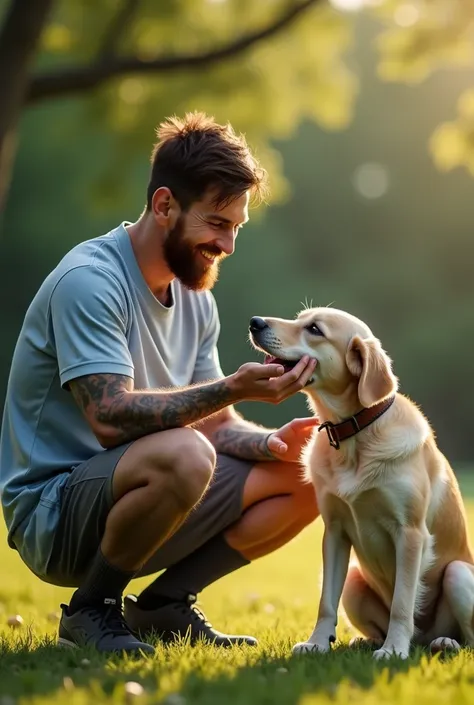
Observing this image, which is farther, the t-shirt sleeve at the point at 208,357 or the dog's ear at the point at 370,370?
the t-shirt sleeve at the point at 208,357

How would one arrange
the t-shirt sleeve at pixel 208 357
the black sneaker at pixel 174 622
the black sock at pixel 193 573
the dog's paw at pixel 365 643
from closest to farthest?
the dog's paw at pixel 365 643
the black sneaker at pixel 174 622
the black sock at pixel 193 573
the t-shirt sleeve at pixel 208 357

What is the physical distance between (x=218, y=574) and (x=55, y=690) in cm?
166

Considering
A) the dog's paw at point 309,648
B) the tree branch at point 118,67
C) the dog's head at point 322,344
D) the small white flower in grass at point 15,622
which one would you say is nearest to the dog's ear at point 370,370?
the dog's head at point 322,344

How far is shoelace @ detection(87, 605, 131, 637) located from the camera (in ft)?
11.6

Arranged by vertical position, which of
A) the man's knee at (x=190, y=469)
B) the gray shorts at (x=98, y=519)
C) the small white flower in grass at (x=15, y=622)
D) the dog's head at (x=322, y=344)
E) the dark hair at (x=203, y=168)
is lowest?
the small white flower in grass at (x=15, y=622)

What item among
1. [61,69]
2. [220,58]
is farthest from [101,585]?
[61,69]

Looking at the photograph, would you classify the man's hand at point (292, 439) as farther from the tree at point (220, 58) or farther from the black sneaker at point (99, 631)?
the tree at point (220, 58)

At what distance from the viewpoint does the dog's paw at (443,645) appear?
375 centimetres

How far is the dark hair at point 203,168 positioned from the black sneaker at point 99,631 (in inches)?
60.9

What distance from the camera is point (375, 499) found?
12.4ft

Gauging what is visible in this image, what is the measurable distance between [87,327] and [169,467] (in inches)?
23.1

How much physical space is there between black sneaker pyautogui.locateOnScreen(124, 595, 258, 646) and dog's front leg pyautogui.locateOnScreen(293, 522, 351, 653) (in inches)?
11.8

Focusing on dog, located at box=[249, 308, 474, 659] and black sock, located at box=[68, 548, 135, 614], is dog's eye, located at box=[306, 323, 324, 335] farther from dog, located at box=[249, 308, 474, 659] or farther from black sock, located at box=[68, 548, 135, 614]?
black sock, located at box=[68, 548, 135, 614]

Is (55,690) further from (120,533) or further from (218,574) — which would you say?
(218,574)
